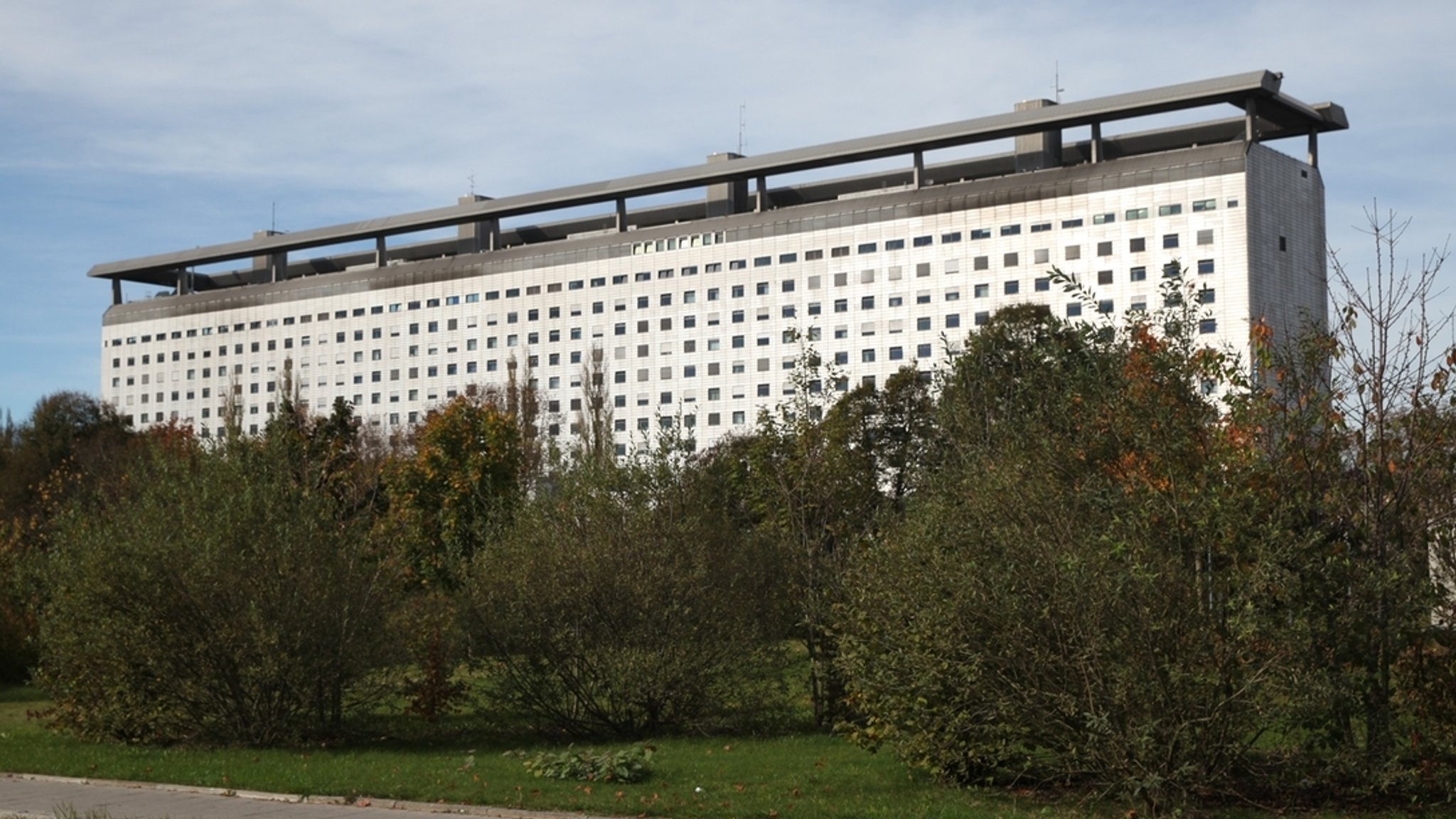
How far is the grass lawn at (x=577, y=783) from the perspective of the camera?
1634 cm

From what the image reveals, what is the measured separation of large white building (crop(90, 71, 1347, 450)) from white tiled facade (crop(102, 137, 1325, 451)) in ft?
0.56

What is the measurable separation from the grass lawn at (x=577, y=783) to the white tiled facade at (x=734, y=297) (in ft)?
181

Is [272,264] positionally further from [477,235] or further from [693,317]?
[693,317]

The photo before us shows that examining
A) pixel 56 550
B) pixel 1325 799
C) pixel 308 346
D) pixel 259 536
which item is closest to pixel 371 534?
pixel 259 536

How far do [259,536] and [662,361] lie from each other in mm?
89084

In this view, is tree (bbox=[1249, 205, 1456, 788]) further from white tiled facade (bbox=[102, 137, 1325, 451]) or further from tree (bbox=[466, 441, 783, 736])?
white tiled facade (bbox=[102, 137, 1325, 451])

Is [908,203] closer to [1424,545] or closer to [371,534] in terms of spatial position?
[371,534]

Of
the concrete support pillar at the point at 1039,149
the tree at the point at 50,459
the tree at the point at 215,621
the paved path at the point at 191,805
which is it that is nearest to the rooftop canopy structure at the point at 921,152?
the concrete support pillar at the point at 1039,149

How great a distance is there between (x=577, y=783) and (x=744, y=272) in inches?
3576

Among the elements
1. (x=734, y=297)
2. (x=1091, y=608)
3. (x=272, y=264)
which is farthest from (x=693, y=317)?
(x=1091, y=608)

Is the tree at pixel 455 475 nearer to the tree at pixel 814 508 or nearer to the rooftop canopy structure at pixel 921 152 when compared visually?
the tree at pixel 814 508

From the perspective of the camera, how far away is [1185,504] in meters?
16.0

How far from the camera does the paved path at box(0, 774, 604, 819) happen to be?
16031 millimetres

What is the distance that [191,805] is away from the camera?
55.7 ft
